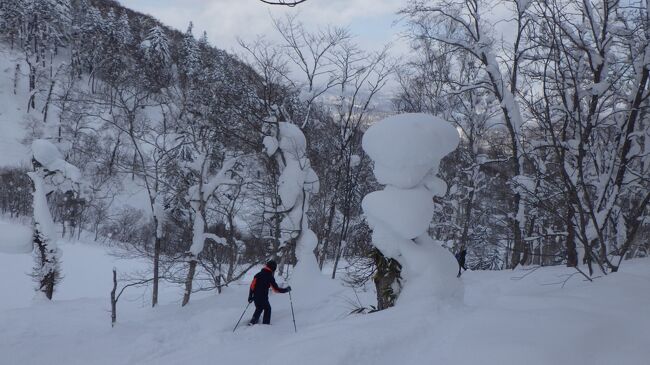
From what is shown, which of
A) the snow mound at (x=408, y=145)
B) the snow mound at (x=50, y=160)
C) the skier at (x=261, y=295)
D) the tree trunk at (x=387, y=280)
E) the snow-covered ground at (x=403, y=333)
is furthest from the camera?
the snow mound at (x=50, y=160)

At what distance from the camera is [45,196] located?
527 inches

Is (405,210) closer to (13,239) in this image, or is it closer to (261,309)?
(261,309)

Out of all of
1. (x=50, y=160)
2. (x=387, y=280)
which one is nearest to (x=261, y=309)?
(x=387, y=280)

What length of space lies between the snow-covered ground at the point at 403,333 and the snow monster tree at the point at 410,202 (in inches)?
23.6

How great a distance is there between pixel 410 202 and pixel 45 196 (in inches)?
512

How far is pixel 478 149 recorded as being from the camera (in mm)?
16578

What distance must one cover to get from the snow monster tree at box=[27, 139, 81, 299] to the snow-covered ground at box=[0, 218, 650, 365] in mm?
4190

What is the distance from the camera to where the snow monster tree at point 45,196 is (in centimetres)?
1321

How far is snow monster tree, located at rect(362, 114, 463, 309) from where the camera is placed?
5.14 meters

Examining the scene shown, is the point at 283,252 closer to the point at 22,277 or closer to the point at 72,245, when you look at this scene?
the point at 22,277

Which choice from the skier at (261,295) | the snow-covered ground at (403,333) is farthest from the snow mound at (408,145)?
the skier at (261,295)

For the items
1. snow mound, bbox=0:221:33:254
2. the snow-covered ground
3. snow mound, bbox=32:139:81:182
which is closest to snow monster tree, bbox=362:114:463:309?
the snow-covered ground

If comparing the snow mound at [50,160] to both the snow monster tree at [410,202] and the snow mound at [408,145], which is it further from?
the snow mound at [408,145]

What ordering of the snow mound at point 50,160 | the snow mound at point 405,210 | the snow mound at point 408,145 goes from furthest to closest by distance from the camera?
1. the snow mound at point 50,160
2. the snow mound at point 405,210
3. the snow mound at point 408,145
